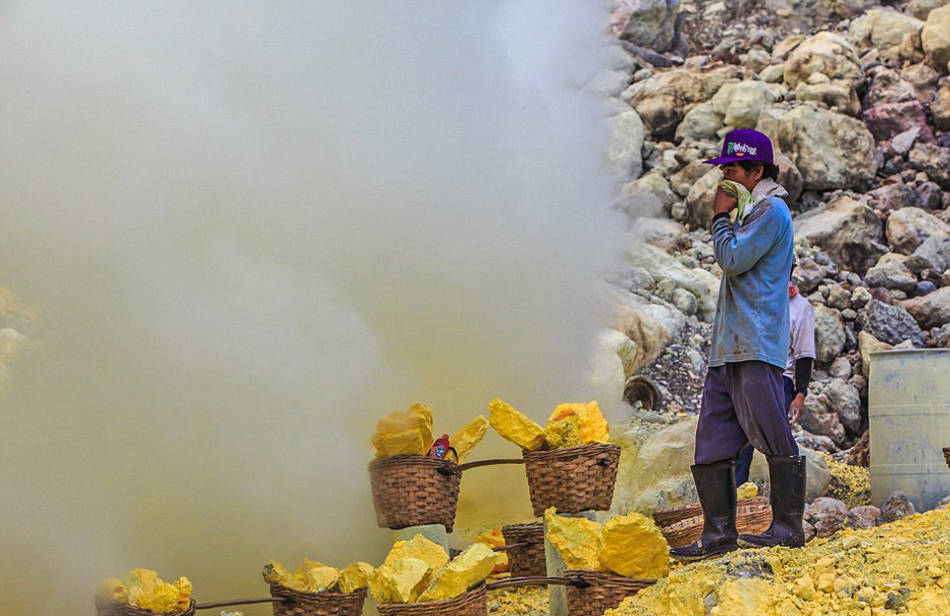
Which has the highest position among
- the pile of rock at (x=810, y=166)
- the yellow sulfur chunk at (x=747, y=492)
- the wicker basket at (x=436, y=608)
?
the pile of rock at (x=810, y=166)

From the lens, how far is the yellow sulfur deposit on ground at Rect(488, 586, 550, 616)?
4.45 meters

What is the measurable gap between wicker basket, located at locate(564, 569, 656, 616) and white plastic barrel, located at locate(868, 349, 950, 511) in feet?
9.08

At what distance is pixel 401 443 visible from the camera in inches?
167

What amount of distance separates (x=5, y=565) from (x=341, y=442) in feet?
4.90

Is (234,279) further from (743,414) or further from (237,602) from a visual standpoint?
(743,414)

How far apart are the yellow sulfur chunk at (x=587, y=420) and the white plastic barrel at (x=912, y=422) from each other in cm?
209

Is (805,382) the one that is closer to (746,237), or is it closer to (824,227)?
(746,237)

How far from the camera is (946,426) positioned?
5578 mm

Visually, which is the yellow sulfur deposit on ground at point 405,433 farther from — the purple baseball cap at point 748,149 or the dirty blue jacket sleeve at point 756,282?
the purple baseball cap at point 748,149

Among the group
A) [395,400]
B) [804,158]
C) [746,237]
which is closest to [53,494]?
[395,400]

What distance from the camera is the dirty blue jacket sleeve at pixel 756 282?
3.35 m

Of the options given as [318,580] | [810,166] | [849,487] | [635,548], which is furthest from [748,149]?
[810,166]

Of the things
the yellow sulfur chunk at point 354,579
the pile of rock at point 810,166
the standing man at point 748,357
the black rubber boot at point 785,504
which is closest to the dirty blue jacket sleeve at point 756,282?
the standing man at point 748,357

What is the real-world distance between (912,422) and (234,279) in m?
3.54
